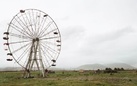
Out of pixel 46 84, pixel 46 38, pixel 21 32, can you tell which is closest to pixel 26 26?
pixel 21 32

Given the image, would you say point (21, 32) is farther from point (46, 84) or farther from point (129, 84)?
point (129, 84)

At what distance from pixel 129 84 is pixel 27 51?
30.1 meters

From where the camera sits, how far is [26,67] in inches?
2457

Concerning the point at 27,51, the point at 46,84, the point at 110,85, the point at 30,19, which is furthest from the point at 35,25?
the point at 110,85

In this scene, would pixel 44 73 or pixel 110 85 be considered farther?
pixel 44 73

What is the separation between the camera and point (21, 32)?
6131 centimetres

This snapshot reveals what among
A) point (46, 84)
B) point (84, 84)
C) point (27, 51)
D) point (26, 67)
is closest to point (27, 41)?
point (27, 51)

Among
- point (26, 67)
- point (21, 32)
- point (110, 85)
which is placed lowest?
point (110, 85)

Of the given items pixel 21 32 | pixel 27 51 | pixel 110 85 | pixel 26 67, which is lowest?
pixel 110 85

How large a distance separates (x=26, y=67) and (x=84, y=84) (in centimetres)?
2733

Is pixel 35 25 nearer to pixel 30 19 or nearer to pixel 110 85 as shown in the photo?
pixel 30 19

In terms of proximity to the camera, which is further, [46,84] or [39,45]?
[39,45]

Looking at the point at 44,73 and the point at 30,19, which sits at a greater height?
the point at 30,19

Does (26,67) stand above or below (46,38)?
below
